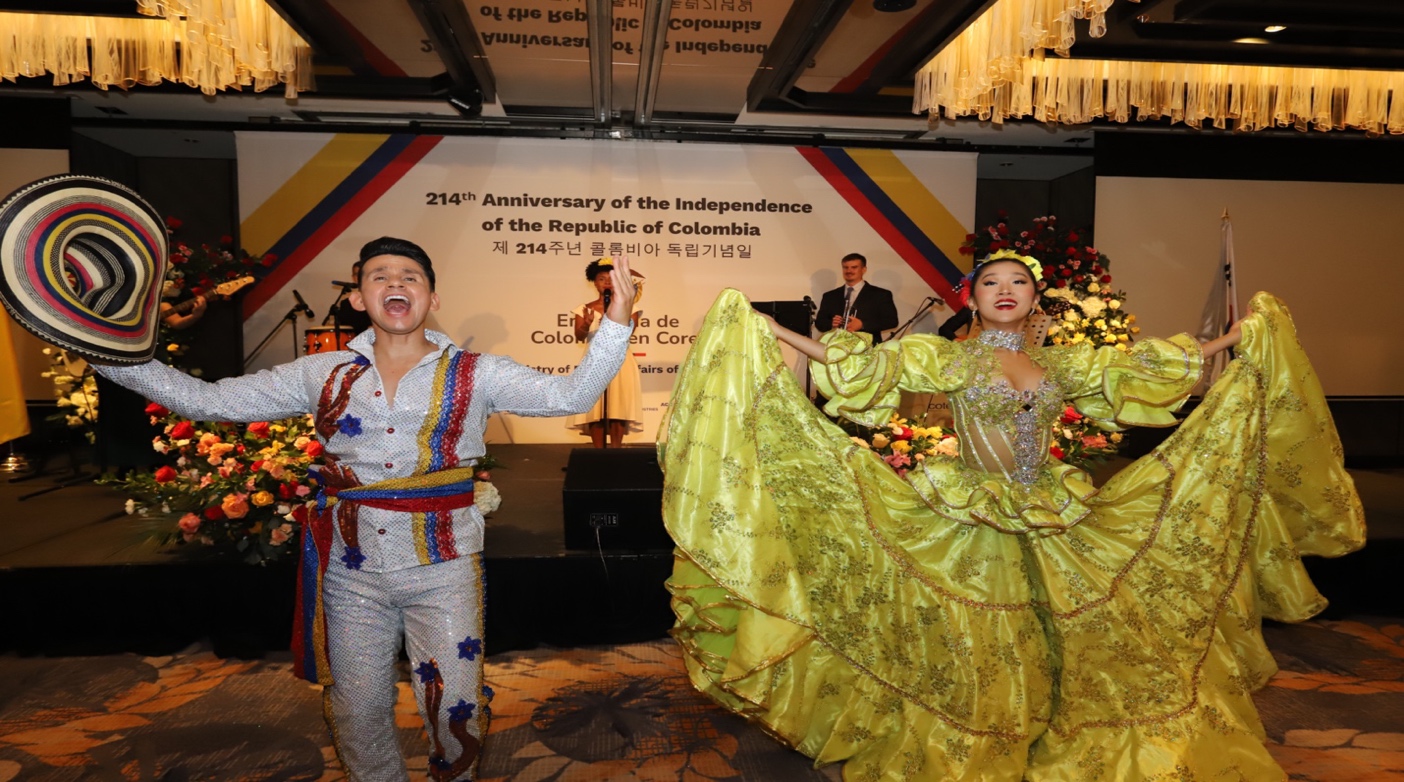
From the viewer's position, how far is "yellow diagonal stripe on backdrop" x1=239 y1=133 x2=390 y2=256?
7.55 m

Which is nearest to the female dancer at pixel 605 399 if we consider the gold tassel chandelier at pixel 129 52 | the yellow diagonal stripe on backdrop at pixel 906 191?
the yellow diagonal stripe on backdrop at pixel 906 191

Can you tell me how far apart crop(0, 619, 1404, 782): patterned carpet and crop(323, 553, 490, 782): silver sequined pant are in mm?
617

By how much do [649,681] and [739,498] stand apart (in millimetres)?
1399

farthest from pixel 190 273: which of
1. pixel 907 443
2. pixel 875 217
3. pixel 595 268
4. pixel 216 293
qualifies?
pixel 875 217

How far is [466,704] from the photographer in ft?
7.88

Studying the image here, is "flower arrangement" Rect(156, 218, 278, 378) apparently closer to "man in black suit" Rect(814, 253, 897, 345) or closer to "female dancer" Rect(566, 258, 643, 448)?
"female dancer" Rect(566, 258, 643, 448)

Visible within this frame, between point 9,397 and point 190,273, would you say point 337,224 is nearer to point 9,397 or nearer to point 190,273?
point 190,273

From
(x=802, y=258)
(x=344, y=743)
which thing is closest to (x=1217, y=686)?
(x=344, y=743)

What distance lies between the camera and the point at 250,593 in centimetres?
400

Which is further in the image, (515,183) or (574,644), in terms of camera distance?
(515,183)

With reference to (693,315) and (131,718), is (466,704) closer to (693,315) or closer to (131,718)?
(131,718)

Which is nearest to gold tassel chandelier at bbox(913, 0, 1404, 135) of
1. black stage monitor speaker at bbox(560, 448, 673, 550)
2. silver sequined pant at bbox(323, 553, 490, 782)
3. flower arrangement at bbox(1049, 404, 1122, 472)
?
flower arrangement at bbox(1049, 404, 1122, 472)

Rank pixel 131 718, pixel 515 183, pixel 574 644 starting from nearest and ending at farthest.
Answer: pixel 131 718, pixel 574 644, pixel 515 183

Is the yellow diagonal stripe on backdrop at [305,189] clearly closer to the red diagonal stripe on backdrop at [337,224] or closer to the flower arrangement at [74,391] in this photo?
the red diagonal stripe on backdrop at [337,224]
